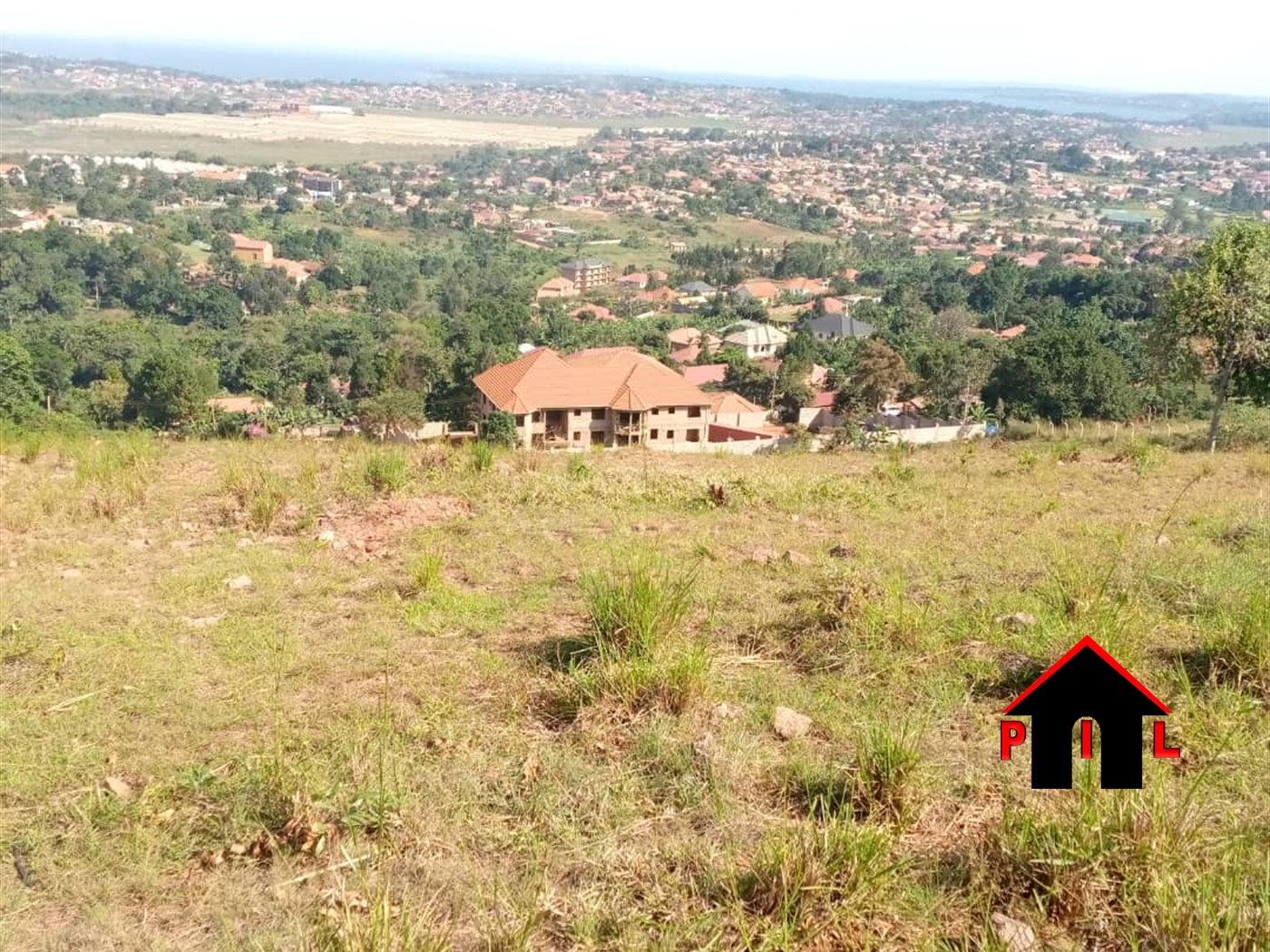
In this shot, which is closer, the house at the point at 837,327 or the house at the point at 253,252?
the house at the point at 837,327

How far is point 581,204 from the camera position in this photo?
89.2 m

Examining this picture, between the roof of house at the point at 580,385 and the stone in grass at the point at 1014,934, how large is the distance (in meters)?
17.7

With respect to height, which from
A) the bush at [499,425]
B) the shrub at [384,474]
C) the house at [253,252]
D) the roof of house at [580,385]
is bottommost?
the bush at [499,425]

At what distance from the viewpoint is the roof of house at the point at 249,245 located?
2245 inches

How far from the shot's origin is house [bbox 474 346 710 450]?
20.1 metres

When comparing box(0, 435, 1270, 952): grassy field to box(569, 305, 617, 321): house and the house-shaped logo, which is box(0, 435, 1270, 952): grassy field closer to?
the house-shaped logo

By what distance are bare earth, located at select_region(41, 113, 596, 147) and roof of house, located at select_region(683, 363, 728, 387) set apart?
96.0 metres

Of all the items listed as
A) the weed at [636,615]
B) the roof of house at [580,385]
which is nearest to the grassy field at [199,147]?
the roof of house at [580,385]

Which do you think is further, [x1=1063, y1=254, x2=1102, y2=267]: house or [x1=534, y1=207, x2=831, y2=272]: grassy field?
[x1=534, y1=207, x2=831, y2=272]: grassy field

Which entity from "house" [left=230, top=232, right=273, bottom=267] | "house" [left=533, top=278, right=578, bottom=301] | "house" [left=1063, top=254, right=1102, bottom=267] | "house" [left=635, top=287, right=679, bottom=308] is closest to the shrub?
"house" [left=533, top=278, right=578, bottom=301]

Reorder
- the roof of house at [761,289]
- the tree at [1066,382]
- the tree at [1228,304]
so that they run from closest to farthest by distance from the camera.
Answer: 1. the tree at [1228,304]
2. the tree at [1066,382]
3. the roof of house at [761,289]

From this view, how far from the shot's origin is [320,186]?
85.1 meters

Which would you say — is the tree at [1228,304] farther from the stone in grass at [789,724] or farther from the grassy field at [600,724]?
the stone in grass at [789,724]

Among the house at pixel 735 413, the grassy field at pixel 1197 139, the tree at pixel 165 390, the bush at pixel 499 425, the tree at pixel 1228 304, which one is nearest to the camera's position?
the tree at pixel 1228 304
